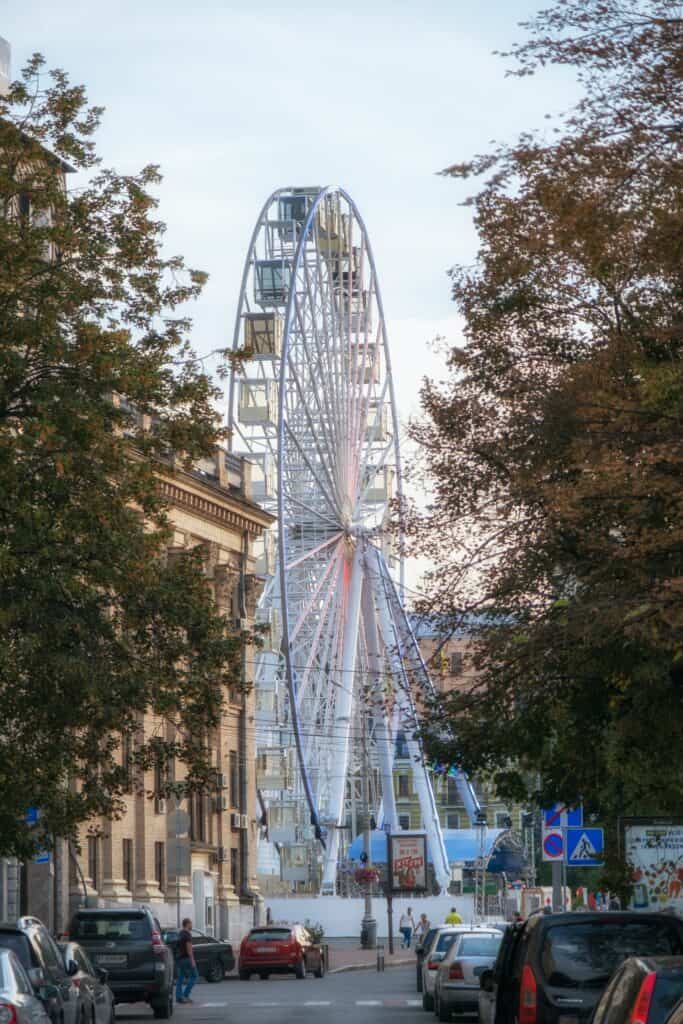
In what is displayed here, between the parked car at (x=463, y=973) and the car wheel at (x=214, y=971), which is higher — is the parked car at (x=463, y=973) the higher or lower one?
the higher one

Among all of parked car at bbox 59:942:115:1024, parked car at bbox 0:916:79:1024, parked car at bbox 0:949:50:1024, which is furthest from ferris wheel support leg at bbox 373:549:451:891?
parked car at bbox 0:949:50:1024

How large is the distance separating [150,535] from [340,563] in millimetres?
29656

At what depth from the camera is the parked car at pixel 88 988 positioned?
21641 mm

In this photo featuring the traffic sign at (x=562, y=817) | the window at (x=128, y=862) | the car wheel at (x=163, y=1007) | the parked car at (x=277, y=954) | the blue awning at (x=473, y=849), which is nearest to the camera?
the traffic sign at (x=562, y=817)

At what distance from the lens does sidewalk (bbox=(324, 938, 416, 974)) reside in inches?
2406

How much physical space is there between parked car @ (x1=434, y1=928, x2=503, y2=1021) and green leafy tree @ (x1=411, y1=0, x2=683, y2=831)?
688 cm

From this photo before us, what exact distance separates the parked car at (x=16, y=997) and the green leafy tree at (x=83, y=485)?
8.62 metres

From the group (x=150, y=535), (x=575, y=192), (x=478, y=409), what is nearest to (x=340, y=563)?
(x=150, y=535)

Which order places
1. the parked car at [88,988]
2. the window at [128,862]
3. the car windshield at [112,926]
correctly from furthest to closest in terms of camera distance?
the window at [128,862], the car windshield at [112,926], the parked car at [88,988]

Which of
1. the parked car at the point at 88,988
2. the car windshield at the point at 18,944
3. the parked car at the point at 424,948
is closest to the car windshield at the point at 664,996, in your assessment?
the car windshield at the point at 18,944

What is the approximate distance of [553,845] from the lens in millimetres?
31484

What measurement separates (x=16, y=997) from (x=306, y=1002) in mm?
24215

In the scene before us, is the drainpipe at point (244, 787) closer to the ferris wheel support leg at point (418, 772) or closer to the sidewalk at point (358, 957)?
the sidewalk at point (358, 957)

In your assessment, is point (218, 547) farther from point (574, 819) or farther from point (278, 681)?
point (574, 819)
